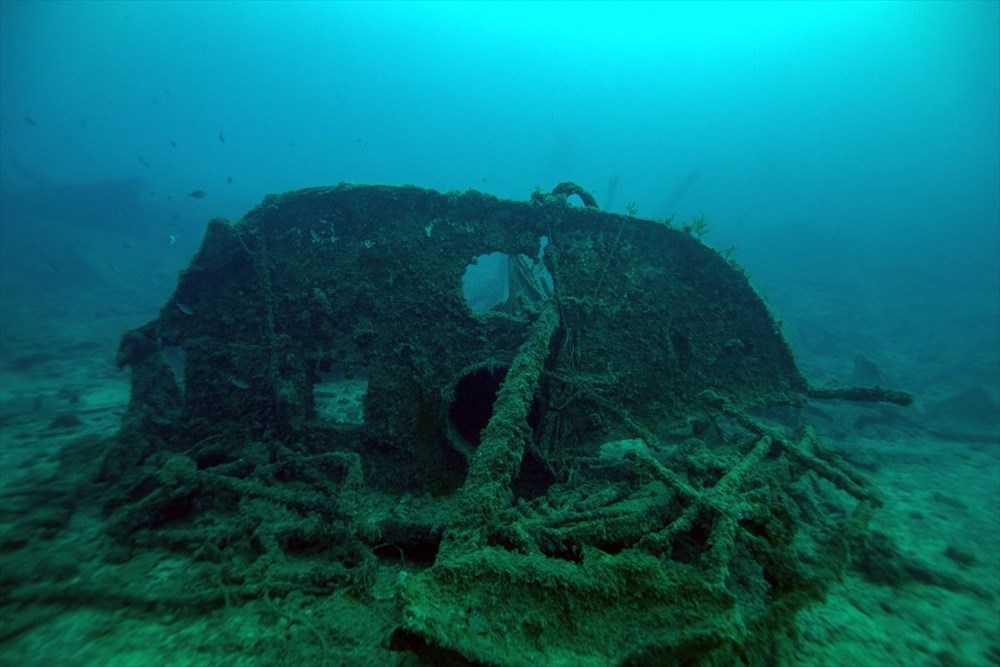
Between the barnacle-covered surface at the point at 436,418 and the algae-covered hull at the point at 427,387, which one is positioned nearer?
the barnacle-covered surface at the point at 436,418

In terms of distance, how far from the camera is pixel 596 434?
199 inches

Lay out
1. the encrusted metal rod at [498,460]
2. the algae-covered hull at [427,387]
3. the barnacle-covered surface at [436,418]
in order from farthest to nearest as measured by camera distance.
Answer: the algae-covered hull at [427,387], the barnacle-covered surface at [436,418], the encrusted metal rod at [498,460]

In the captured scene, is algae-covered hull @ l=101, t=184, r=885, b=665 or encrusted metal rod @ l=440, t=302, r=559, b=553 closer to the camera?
encrusted metal rod @ l=440, t=302, r=559, b=553

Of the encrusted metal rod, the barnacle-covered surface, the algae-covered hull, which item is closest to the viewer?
the encrusted metal rod

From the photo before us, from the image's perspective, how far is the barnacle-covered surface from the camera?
110 inches

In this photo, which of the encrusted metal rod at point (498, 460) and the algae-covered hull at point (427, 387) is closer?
the encrusted metal rod at point (498, 460)

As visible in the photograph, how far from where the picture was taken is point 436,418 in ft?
16.9

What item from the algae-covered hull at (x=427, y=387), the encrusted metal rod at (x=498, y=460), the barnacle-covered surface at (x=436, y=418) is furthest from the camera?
the algae-covered hull at (x=427, y=387)

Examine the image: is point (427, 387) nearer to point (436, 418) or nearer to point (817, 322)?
point (436, 418)

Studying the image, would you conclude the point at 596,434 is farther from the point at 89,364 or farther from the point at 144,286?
the point at 144,286

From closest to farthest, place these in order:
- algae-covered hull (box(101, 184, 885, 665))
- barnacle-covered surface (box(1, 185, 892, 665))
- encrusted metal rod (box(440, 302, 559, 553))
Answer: encrusted metal rod (box(440, 302, 559, 553)) < barnacle-covered surface (box(1, 185, 892, 665)) < algae-covered hull (box(101, 184, 885, 665))

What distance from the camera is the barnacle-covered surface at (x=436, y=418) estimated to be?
110 inches

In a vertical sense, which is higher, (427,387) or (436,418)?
(427,387)

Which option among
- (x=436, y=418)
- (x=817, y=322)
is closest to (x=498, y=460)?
(x=436, y=418)
